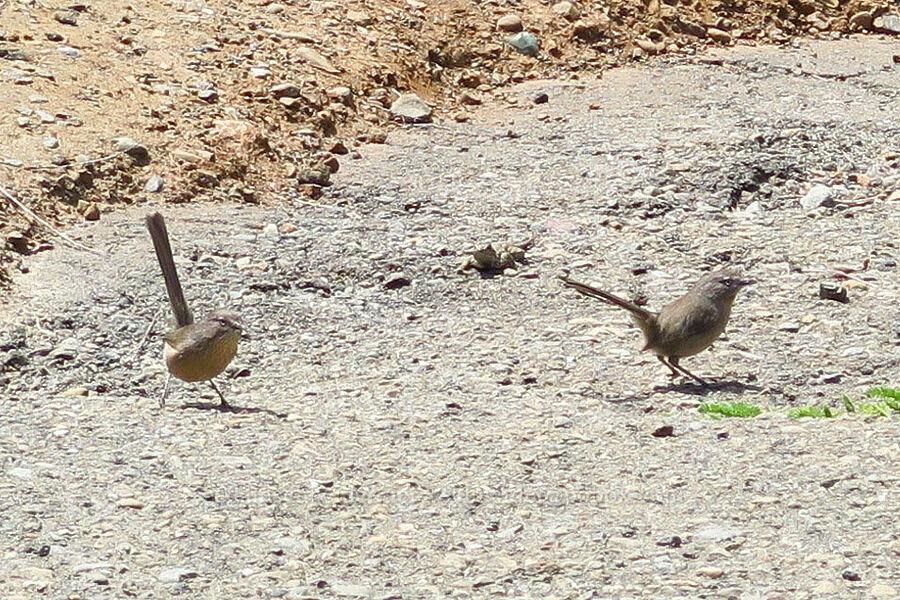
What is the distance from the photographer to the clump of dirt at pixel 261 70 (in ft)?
34.6

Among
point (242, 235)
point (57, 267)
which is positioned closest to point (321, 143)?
point (242, 235)

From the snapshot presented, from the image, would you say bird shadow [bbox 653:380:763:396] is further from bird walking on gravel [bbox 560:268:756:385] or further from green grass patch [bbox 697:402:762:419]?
green grass patch [bbox 697:402:762:419]

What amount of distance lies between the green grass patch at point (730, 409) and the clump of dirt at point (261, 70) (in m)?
4.23

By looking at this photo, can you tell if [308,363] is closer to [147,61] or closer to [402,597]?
[402,597]

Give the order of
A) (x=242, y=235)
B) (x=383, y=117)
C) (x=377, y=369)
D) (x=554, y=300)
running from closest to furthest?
(x=377, y=369) < (x=554, y=300) < (x=242, y=235) < (x=383, y=117)

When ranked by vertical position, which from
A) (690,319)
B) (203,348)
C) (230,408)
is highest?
(203,348)

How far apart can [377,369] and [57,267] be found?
2.29m

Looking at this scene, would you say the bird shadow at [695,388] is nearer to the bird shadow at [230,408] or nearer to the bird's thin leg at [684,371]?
the bird's thin leg at [684,371]

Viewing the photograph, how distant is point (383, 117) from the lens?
478 inches

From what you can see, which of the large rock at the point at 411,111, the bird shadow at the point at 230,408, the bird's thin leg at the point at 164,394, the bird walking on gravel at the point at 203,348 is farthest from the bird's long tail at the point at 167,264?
the large rock at the point at 411,111

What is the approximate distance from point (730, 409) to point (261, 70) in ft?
18.8

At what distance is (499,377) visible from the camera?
26.5ft

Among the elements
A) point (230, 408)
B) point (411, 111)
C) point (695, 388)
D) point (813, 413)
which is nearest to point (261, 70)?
point (411, 111)

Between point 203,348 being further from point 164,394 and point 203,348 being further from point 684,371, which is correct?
point 684,371
